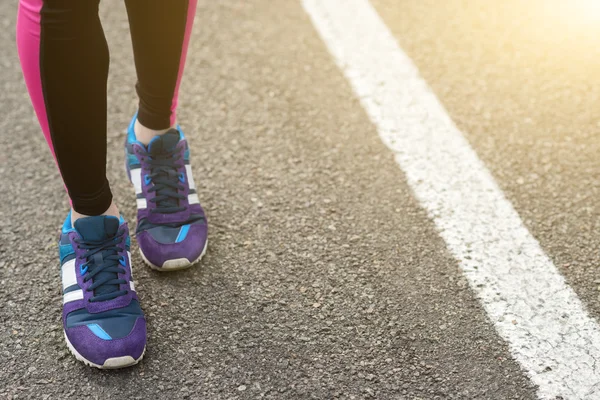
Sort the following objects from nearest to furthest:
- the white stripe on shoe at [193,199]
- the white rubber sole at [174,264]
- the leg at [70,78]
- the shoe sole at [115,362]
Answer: the leg at [70,78]
the shoe sole at [115,362]
the white rubber sole at [174,264]
the white stripe on shoe at [193,199]

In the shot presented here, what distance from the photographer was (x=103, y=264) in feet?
5.51

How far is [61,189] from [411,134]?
1032 mm

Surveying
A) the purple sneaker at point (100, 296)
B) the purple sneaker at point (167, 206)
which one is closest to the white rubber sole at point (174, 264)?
the purple sneaker at point (167, 206)

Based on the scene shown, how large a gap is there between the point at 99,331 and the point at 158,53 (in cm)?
63

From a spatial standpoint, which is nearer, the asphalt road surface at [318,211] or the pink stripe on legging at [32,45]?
the pink stripe on legging at [32,45]

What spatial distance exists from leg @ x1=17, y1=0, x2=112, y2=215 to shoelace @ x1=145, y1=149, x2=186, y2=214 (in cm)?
28

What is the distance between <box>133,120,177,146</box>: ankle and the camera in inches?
75.7

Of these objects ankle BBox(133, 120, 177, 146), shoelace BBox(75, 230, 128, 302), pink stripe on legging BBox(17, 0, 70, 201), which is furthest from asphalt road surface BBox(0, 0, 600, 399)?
pink stripe on legging BBox(17, 0, 70, 201)

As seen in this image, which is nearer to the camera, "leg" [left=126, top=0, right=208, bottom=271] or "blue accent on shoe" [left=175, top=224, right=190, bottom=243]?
"leg" [left=126, top=0, right=208, bottom=271]

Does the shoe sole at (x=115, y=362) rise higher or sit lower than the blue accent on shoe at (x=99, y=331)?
lower

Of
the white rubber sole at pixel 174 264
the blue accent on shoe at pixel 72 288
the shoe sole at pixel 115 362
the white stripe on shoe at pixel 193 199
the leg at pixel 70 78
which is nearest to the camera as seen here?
the leg at pixel 70 78

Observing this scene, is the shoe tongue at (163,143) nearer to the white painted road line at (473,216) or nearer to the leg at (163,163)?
the leg at (163,163)

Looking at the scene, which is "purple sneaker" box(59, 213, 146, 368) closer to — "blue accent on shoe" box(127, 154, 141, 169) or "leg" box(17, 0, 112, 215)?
"leg" box(17, 0, 112, 215)

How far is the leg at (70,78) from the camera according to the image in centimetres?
142
